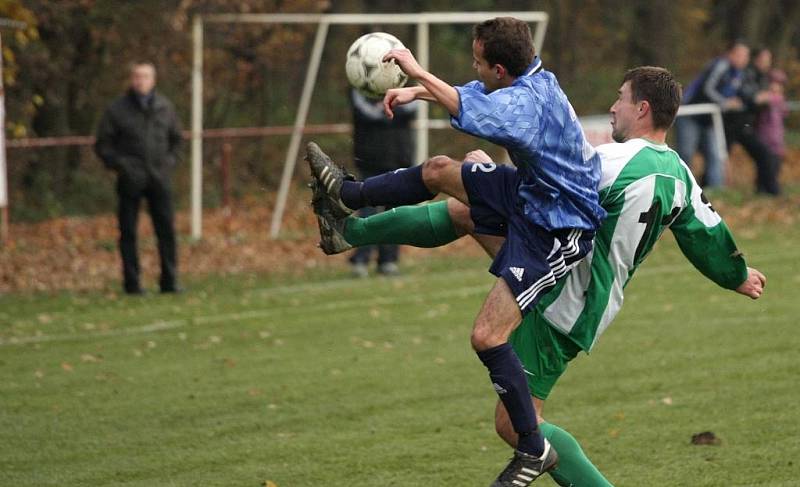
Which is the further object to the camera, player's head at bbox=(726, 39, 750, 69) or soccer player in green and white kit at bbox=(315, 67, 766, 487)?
Result: player's head at bbox=(726, 39, 750, 69)

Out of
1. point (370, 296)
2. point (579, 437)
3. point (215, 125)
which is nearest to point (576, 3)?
point (215, 125)

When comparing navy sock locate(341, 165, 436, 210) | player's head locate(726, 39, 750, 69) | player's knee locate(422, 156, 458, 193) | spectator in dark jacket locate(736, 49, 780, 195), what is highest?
player's knee locate(422, 156, 458, 193)

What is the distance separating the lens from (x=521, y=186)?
6004 mm

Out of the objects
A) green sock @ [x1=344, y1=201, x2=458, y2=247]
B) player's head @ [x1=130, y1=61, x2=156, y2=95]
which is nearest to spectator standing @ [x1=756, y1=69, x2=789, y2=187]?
player's head @ [x1=130, y1=61, x2=156, y2=95]

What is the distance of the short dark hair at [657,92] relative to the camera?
5984 millimetres

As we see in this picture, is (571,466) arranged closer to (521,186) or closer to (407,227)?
(521,186)

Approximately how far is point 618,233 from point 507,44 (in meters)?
0.91

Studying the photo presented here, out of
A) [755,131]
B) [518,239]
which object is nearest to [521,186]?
[518,239]

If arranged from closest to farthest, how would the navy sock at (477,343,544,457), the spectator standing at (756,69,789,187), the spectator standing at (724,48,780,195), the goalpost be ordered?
1. the navy sock at (477,343,544,457)
2. the goalpost
3. the spectator standing at (724,48,780,195)
4. the spectator standing at (756,69,789,187)

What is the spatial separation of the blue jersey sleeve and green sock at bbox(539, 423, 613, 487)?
4.03 feet

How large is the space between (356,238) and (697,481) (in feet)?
6.62

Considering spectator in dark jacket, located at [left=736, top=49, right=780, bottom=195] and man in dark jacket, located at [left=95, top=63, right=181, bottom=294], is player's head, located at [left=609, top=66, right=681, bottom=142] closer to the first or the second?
man in dark jacket, located at [left=95, top=63, right=181, bottom=294]

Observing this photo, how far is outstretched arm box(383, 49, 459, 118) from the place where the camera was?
18.5 ft

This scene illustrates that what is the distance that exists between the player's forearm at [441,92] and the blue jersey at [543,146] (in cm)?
3
